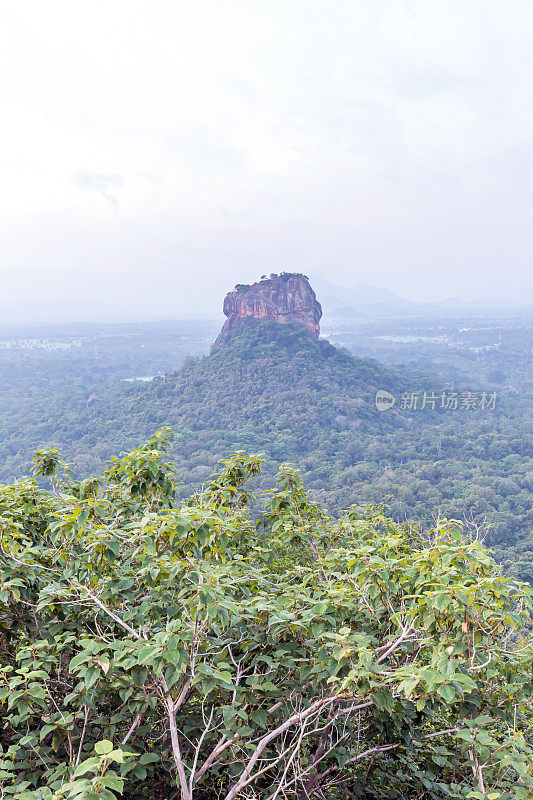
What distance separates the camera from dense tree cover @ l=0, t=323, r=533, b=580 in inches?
1216

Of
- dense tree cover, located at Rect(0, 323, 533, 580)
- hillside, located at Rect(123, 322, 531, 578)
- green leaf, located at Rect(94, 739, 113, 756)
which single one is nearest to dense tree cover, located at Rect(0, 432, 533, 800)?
green leaf, located at Rect(94, 739, 113, 756)

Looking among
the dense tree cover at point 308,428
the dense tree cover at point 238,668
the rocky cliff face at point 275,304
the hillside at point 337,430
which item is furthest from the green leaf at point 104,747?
the rocky cliff face at point 275,304

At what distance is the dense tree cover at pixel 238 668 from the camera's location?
73.3 inches

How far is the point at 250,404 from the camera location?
2050 inches

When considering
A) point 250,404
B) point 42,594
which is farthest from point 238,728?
point 250,404

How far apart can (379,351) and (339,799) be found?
333 ft

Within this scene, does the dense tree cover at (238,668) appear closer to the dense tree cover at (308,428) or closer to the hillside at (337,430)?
the hillside at (337,430)

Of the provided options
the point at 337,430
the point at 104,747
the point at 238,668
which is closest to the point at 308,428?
the point at 337,430

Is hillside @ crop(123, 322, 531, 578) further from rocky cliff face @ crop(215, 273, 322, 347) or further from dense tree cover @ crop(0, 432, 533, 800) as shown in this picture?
dense tree cover @ crop(0, 432, 533, 800)

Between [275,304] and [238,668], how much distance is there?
5557cm

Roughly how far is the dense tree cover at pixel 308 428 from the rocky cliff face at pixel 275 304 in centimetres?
181

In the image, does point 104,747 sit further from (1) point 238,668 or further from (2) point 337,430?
(2) point 337,430

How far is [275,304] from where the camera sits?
5616cm

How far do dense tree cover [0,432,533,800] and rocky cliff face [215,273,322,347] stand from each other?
53474 mm
